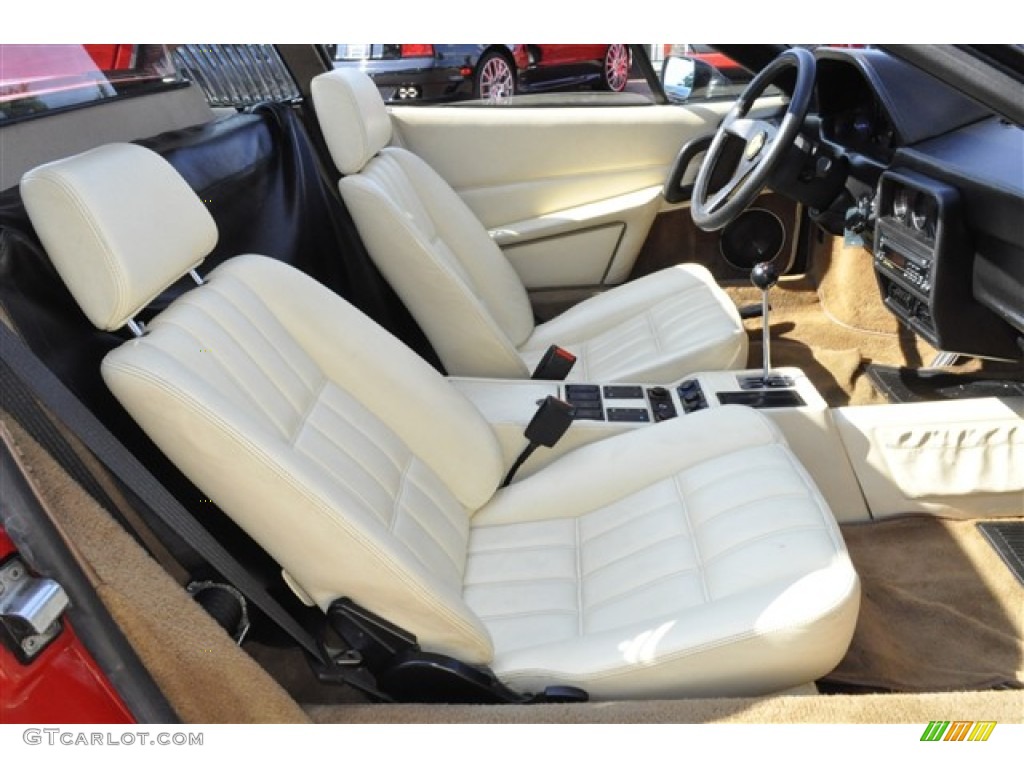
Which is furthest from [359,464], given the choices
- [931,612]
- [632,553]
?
[931,612]

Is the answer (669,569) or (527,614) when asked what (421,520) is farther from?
(669,569)

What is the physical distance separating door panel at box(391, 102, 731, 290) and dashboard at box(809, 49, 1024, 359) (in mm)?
740

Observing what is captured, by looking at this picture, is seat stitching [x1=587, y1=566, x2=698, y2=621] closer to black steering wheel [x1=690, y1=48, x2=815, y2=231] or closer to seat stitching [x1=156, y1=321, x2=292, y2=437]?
seat stitching [x1=156, y1=321, x2=292, y2=437]

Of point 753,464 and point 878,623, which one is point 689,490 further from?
point 878,623

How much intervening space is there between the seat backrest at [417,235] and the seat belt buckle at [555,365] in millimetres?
92

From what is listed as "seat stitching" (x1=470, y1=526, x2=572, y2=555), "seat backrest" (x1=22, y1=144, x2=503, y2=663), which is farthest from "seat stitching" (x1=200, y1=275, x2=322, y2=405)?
"seat stitching" (x1=470, y1=526, x2=572, y2=555)

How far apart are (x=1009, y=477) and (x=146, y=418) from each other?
5.09 feet

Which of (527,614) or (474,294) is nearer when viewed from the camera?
(527,614)

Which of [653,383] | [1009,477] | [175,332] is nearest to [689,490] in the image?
[653,383]

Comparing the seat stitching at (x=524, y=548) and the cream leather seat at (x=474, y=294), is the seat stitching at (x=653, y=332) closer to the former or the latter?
the cream leather seat at (x=474, y=294)

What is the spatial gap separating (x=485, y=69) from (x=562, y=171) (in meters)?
2.05

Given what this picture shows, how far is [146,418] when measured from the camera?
3.13 feet

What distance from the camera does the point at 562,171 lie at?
8.54 ft

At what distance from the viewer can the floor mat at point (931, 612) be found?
51.3 inches
